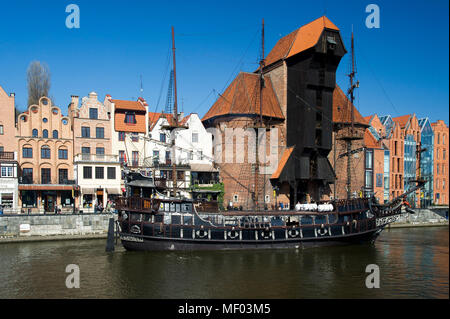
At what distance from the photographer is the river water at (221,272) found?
24188mm

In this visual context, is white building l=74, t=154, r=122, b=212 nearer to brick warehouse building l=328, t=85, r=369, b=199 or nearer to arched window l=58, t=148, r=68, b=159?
arched window l=58, t=148, r=68, b=159

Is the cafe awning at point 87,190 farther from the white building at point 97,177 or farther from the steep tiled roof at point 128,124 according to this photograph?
the steep tiled roof at point 128,124

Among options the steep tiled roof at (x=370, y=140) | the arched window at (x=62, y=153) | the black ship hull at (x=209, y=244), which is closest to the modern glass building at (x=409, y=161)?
the steep tiled roof at (x=370, y=140)

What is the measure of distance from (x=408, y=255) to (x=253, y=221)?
15.0 m

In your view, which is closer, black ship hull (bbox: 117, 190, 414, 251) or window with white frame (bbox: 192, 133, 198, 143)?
black ship hull (bbox: 117, 190, 414, 251)

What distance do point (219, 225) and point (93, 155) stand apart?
81.8ft

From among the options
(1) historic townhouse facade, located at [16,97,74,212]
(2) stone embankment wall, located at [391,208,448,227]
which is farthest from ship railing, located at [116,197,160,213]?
(2) stone embankment wall, located at [391,208,448,227]

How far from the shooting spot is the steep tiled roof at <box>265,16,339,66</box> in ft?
191

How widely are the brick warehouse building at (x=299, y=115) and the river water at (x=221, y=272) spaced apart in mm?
18441

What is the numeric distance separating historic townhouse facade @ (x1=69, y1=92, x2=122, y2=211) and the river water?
42.3 feet

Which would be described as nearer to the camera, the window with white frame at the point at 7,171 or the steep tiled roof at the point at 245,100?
the window with white frame at the point at 7,171

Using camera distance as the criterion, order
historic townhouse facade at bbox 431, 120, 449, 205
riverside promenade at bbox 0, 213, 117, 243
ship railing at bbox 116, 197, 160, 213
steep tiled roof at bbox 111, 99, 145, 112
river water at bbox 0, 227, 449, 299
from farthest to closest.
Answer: historic townhouse facade at bbox 431, 120, 449, 205 < steep tiled roof at bbox 111, 99, 145, 112 < riverside promenade at bbox 0, 213, 117, 243 < ship railing at bbox 116, 197, 160, 213 < river water at bbox 0, 227, 449, 299

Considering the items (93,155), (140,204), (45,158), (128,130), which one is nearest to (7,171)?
(45,158)
